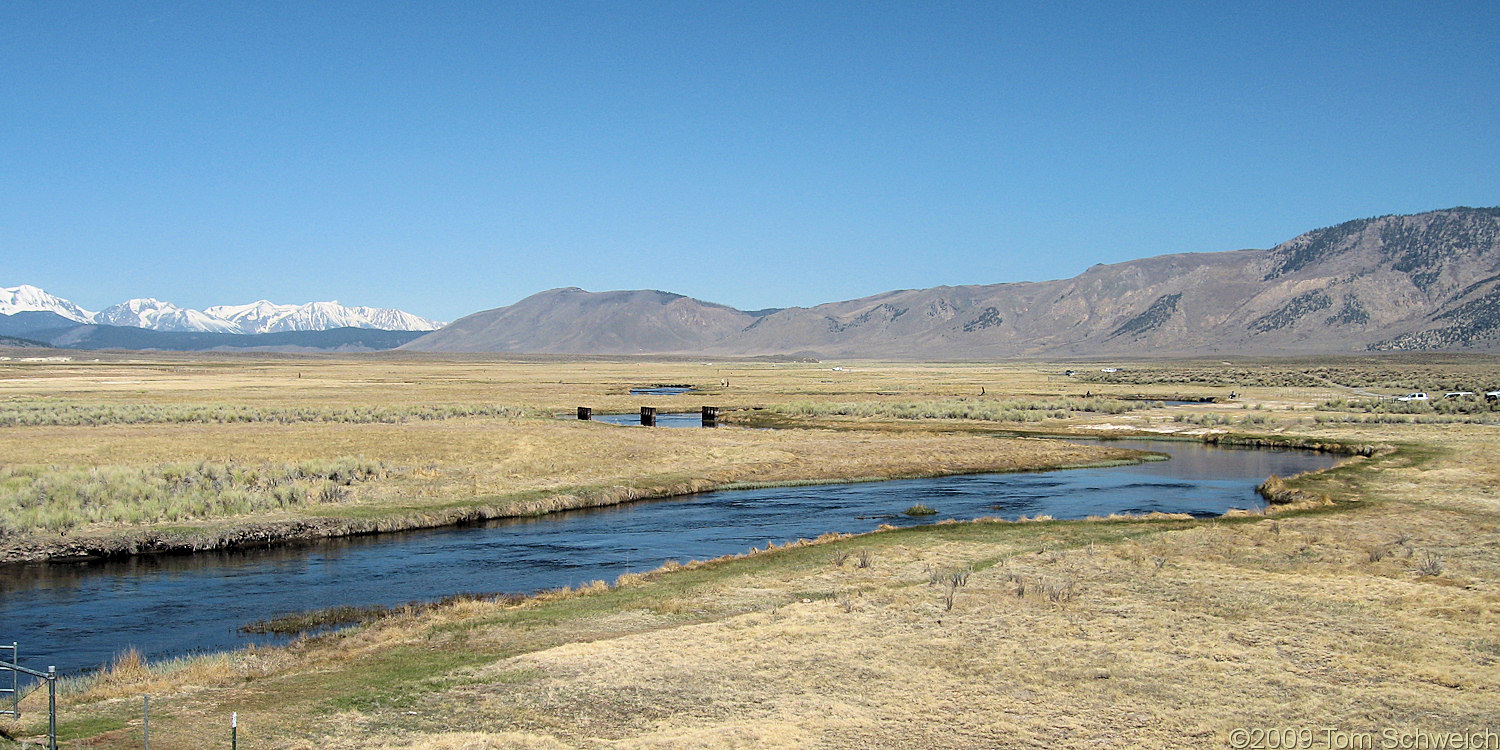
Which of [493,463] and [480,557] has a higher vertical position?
[493,463]

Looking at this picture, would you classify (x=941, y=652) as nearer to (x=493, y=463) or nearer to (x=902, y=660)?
(x=902, y=660)

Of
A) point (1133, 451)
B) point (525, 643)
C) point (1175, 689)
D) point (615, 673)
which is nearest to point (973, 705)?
point (1175, 689)

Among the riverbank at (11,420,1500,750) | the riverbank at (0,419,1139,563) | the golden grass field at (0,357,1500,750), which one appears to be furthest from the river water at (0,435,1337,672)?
the riverbank at (11,420,1500,750)

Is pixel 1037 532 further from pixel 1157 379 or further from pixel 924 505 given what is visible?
pixel 1157 379

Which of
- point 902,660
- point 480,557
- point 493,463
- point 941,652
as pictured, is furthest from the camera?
point 493,463

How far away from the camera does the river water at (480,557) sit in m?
18.6

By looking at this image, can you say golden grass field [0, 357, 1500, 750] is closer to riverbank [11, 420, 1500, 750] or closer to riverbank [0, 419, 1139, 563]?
riverbank [11, 420, 1500, 750]

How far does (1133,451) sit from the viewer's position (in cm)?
4831

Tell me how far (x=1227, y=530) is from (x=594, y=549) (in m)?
15.2

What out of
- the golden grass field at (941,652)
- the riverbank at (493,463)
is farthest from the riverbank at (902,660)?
the riverbank at (493,463)

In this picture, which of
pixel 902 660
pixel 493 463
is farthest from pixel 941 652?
pixel 493 463

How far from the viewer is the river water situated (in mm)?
18641

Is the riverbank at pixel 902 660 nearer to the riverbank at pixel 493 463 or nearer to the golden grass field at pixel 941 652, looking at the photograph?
the golden grass field at pixel 941 652

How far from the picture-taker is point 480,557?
82.6 ft
